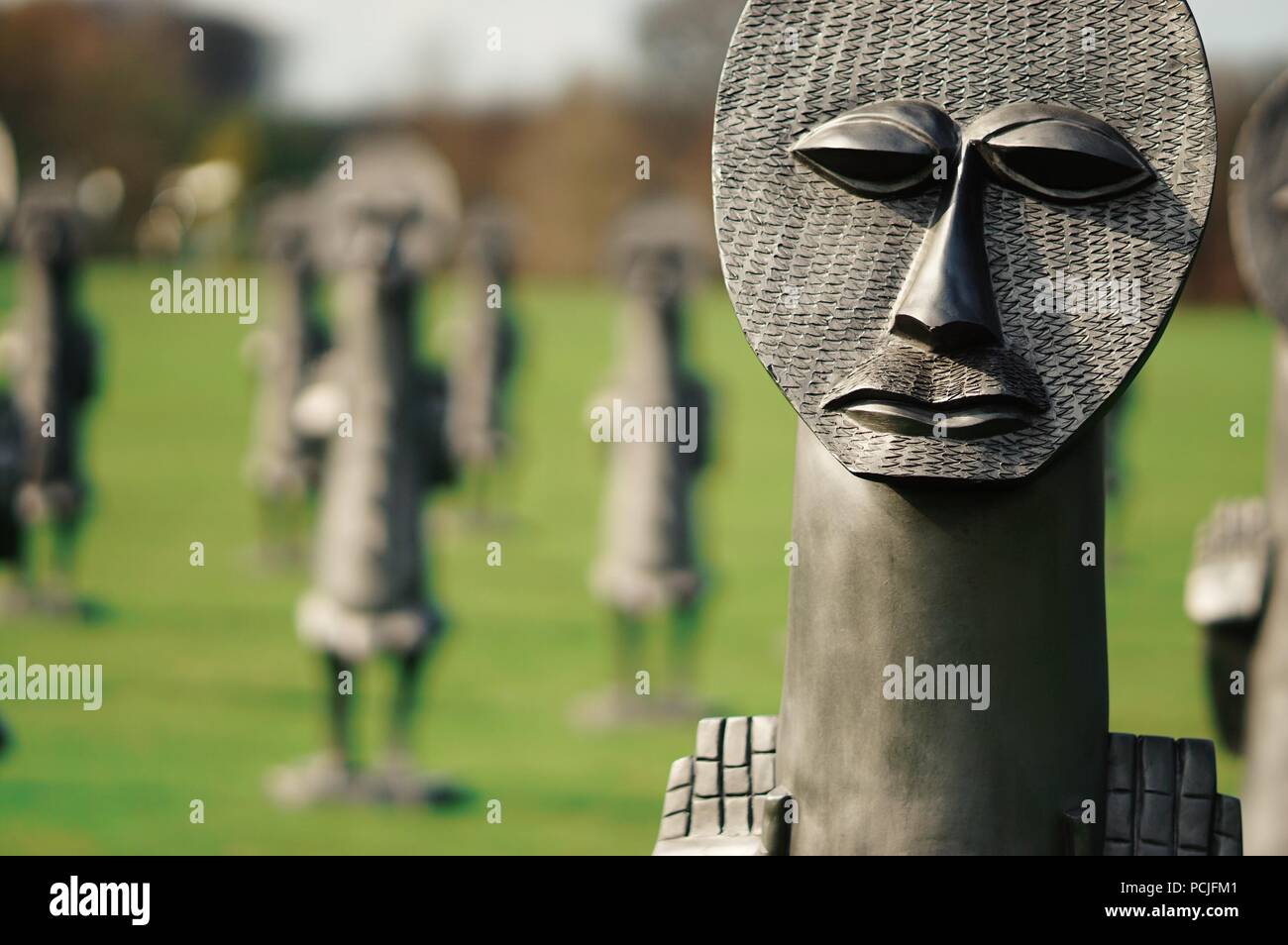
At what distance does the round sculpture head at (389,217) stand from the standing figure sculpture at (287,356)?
3.04m

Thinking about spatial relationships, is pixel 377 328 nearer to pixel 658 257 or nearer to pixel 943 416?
pixel 658 257

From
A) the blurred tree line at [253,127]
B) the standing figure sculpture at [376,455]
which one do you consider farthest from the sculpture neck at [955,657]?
the blurred tree line at [253,127]

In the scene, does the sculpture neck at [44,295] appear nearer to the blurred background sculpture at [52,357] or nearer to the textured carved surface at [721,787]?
the blurred background sculpture at [52,357]

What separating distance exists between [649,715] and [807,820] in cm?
567

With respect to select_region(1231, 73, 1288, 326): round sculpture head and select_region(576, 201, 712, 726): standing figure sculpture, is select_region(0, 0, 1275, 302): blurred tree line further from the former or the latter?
select_region(1231, 73, 1288, 326): round sculpture head

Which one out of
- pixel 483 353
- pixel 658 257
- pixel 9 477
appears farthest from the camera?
pixel 483 353

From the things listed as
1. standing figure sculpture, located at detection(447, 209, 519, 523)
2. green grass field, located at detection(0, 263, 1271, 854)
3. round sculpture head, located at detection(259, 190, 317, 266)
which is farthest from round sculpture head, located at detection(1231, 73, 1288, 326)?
standing figure sculpture, located at detection(447, 209, 519, 523)

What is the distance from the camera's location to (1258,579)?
13.5 ft

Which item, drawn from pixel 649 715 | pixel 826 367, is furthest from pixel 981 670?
pixel 649 715

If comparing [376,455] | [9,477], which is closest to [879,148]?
[9,477]

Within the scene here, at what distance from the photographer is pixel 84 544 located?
11.9 meters

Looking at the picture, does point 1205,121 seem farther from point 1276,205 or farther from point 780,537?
point 780,537

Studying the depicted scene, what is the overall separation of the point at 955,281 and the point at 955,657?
57cm

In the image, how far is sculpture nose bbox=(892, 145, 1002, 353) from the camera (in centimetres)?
248
